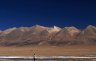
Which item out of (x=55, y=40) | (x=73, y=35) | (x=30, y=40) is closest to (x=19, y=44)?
(x=30, y=40)

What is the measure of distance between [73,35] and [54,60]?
162 meters

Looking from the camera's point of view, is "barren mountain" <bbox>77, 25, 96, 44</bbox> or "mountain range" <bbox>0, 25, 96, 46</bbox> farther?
"mountain range" <bbox>0, 25, 96, 46</bbox>

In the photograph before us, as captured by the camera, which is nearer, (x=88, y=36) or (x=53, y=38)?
(x=88, y=36)

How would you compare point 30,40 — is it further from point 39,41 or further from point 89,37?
point 89,37

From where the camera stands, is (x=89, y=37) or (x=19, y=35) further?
(x=19, y=35)

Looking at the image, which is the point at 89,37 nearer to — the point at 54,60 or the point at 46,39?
the point at 46,39

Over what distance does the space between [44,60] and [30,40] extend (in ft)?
513

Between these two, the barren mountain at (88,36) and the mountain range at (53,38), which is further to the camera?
the mountain range at (53,38)

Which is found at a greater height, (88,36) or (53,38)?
(53,38)

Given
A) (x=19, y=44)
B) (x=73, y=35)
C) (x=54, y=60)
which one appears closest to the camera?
(x=54, y=60)

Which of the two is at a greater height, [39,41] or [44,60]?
[39,41]

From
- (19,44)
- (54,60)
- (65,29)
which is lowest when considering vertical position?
(54,60)

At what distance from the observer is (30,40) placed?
178 meters

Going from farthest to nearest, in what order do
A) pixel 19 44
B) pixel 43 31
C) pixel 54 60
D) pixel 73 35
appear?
1. pixel 43 31
2. pixel 73 35
3. pixel 19 44
4. pixel 54 60
